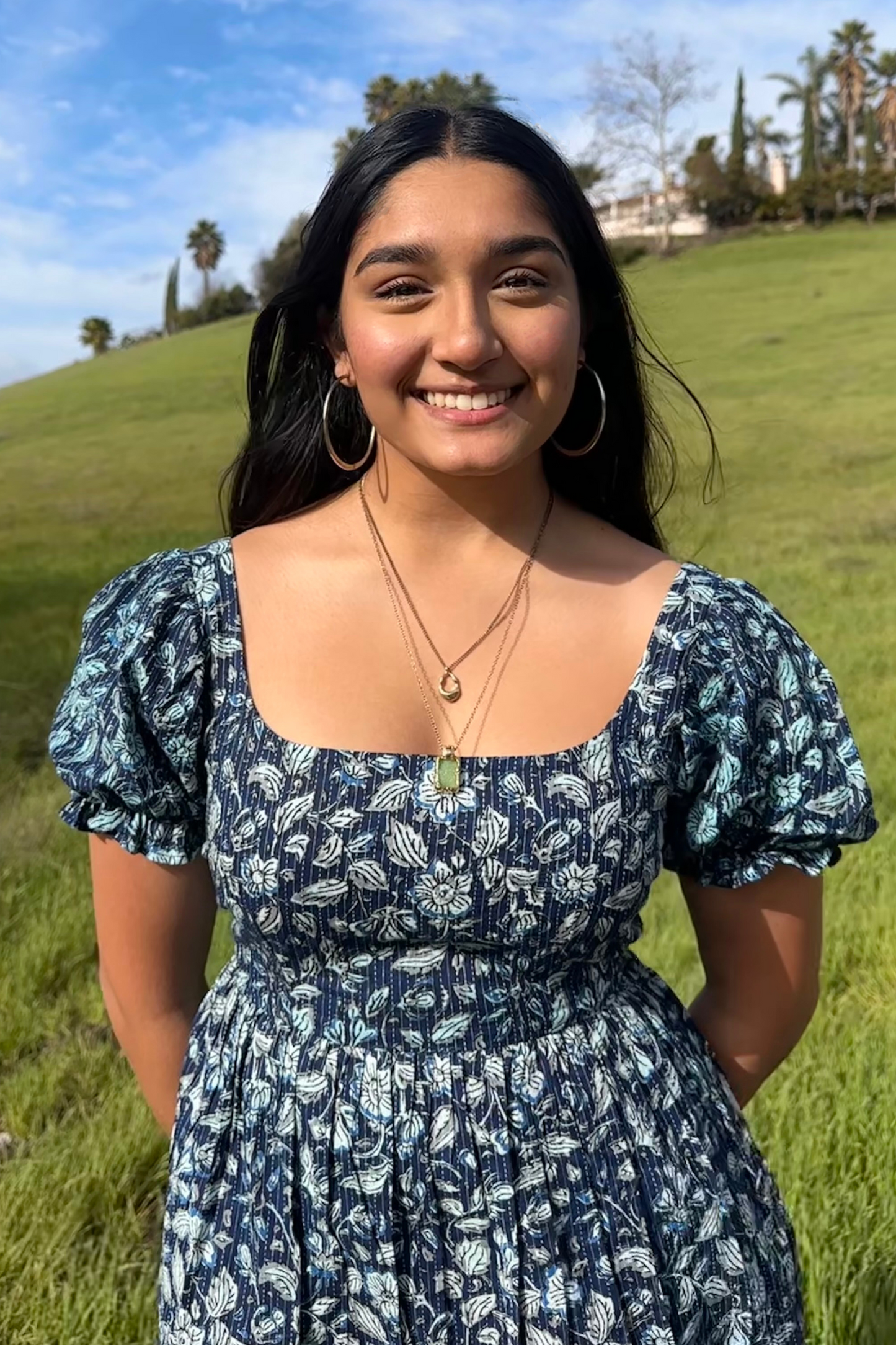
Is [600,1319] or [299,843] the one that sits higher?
[299,843]

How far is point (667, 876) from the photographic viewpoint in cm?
379

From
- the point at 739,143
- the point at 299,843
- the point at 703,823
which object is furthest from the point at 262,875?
the point at 739,143

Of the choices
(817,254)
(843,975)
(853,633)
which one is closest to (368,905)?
(843,975)

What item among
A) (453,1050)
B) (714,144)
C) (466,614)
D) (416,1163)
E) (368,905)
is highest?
(714,144)

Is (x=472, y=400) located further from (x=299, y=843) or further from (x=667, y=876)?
(x=667, y=876)

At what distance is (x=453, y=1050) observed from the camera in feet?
3.89

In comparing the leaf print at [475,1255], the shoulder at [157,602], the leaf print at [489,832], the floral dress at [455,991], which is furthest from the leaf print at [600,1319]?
the shoulder at [157,602]

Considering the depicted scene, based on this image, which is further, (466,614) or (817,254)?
(817,254)

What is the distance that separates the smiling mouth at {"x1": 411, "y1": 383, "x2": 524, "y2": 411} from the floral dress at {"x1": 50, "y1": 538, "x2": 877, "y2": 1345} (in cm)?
30

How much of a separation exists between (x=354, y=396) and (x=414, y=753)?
0.62m

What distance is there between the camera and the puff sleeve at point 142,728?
1.23 m

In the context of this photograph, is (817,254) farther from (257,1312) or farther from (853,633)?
(257,1312)

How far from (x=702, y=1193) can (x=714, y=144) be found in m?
33.3

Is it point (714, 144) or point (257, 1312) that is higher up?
point (714, 144)
